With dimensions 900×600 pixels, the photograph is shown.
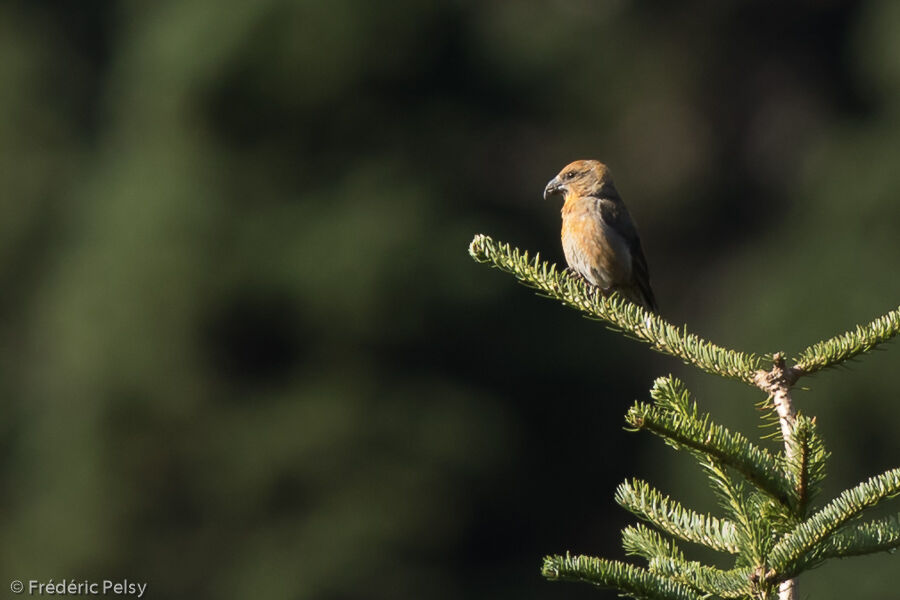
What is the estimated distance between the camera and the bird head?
6793mm

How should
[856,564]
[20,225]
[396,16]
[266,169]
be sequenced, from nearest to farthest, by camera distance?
[856,564] < [266,169] < [396,16] < [20,225]

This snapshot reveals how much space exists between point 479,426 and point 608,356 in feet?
9.99

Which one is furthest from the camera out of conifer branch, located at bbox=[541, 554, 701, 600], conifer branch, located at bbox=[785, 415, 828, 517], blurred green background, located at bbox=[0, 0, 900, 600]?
blurred green background, located at bbox=[0, 0, 900, 600]

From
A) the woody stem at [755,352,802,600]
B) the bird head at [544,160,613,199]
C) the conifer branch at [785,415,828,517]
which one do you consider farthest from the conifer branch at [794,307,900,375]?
the bird head at [544,160,613,199]

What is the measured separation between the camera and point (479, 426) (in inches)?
669

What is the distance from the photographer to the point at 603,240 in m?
6.38

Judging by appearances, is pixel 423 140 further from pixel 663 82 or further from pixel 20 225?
pixel 663 82

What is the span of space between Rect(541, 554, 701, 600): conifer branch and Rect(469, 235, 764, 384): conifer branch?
1.57 feet

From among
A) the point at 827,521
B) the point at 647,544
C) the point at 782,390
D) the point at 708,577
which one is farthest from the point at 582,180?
the point at 827,521

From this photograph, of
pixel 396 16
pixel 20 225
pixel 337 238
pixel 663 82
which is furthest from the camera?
pixel 663 82

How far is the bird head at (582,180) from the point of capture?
22.3ft

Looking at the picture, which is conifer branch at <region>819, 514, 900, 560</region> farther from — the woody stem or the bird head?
the bird head

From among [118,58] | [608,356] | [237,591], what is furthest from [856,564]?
[118,58]

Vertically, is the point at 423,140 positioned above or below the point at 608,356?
above
